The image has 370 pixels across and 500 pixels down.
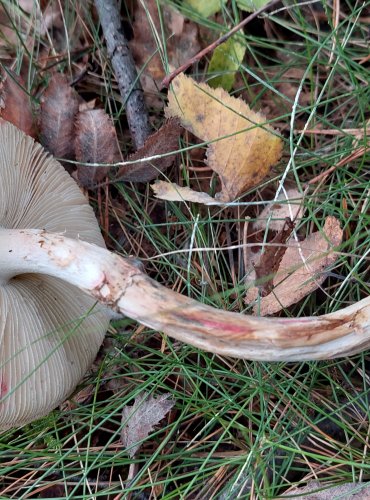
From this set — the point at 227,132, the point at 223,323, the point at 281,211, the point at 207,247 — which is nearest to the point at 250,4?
the point at 227,132

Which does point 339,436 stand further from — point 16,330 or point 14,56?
point 14,56

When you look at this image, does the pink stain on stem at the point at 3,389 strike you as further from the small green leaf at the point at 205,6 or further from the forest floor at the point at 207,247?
the small green leaf at the point at 205,6

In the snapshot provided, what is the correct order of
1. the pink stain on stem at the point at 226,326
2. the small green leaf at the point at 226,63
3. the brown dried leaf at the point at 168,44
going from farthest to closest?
the brown dried leaf at the point at 168,44 < the small green leaf at the point at 226,63 < the pink stain on stem at the point at 226,326

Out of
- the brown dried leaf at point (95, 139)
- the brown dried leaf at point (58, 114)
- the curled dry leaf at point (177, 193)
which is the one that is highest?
the brown dried leaf at point (58, 114)

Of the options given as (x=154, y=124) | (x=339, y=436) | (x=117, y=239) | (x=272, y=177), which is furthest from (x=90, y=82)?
(x=339, y=436)

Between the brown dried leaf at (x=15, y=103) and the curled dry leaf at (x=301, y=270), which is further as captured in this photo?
the brown dried leaf at (x=15, y=103)

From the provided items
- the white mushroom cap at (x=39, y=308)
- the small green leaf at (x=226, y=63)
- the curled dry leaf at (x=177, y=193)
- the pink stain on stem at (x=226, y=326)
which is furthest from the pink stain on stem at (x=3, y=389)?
the small green leaf at (x=226, y=63)

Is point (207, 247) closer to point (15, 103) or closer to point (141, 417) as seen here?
point (141, 417)
